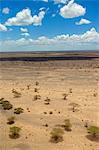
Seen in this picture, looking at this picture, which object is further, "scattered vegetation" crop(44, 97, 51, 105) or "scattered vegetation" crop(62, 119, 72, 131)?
"scattered vegetation" crop(44, 97, 51, 105)

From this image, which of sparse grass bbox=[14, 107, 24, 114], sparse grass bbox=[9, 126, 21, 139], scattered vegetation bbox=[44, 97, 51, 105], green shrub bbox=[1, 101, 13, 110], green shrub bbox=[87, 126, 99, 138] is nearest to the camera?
sparse grass bbox=[9, 126, 21, 139]

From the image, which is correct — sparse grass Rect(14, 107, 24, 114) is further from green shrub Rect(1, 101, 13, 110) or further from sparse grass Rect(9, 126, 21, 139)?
sparse grass Rect(9, 126, 21, 139)

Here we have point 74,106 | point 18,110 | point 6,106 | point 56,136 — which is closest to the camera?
point 56,136

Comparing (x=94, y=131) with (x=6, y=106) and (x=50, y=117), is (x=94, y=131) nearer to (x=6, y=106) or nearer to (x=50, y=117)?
(x=50, y=117)

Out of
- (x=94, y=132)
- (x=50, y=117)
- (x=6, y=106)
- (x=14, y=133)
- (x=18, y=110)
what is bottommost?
(x=14, y=133)

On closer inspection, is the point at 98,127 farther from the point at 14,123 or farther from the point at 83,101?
the point at 83,101

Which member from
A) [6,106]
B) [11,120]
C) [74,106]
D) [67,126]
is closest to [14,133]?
[11,120]

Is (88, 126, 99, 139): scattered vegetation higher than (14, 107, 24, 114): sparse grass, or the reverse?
(14, 107, 24, 114): sparse grass

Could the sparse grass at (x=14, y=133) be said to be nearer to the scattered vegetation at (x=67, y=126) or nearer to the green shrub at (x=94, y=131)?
the scattered vegetation at (x=67, y=126)

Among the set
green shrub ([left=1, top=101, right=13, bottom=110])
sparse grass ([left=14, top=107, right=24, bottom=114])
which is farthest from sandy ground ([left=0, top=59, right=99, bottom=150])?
green shrub ([left=1, top=101, right=13, bottom=110])

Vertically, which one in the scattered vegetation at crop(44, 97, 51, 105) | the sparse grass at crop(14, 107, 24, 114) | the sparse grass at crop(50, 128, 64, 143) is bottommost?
the sparse grass at crop(50, 128, 64, 143)

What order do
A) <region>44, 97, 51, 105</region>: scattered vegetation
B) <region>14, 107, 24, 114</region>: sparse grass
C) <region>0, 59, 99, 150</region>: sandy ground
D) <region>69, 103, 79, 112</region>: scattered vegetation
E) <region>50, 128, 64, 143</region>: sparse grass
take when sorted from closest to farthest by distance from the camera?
<region>0, 59, 99, 150</region>: sandy ground, <region>50, 128, 64, 143</region>: sparse grass, <region>14, 107, 24, 114</region>: sparse grass, <region>69, 103, 79, 112</region>: scattered vegetation, <region>44, 97, 51, 105</region>: scattered vegetation
